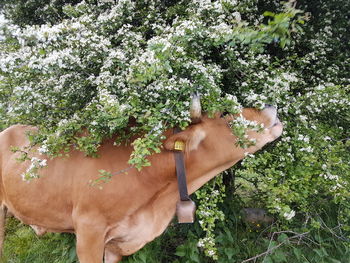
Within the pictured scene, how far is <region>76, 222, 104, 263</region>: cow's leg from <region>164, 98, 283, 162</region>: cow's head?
844mm

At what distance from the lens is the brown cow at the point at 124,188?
222 cm

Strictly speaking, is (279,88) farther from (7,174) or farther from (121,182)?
(7,174)

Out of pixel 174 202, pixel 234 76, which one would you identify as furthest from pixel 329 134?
pixel 174 202

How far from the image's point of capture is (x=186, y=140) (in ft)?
7.24

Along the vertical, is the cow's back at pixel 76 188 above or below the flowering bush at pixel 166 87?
below

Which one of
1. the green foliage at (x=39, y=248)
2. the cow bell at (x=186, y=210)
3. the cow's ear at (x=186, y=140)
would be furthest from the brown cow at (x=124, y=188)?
the green foliage at (x=39, y=248)

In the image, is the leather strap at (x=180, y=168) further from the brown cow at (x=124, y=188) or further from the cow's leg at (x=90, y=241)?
the cow's leg at (x=90, y=241)

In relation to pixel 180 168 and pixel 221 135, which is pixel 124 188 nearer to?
pixel 180 168

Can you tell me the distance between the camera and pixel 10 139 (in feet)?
9.86

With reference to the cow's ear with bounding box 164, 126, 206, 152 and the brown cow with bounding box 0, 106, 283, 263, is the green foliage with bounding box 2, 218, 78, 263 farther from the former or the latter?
the cow's ear with bounding box 164, 126, 206, 152

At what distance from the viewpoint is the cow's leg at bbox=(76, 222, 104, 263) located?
7.74 ft

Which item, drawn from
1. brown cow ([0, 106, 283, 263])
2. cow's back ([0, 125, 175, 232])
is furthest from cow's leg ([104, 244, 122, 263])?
cow's back ([0, 125, 175, 232])

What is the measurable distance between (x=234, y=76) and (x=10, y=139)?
7.01 feet

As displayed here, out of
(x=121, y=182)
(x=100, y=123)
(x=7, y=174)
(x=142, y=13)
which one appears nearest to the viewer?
(x=100, y=123)
